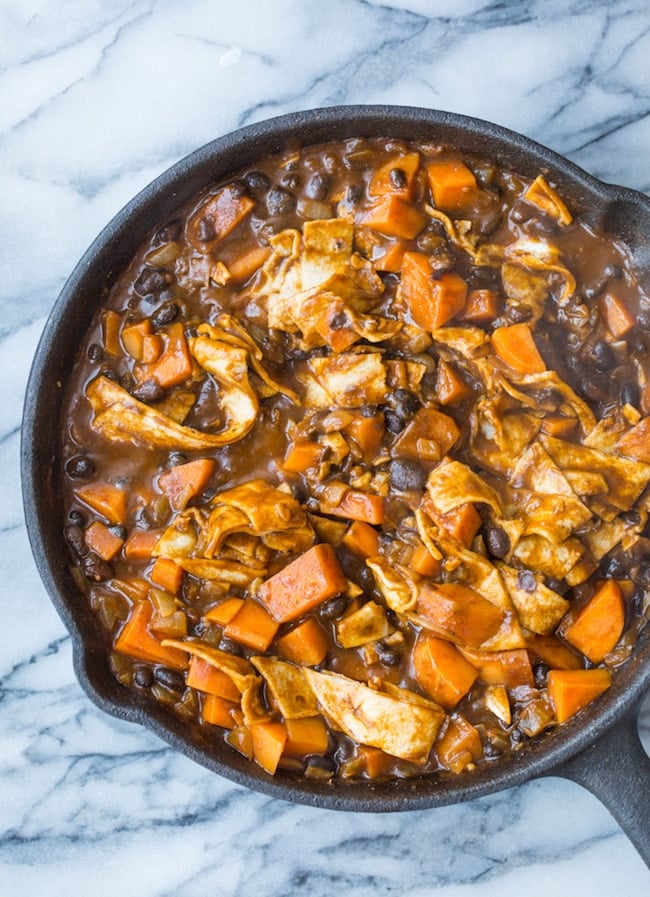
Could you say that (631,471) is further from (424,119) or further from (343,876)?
(343,876)

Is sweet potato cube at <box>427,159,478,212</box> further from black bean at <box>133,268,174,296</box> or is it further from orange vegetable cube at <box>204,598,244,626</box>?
orange vegetable cube at <box>204,598,244,626</box>

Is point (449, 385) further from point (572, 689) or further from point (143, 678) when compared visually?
point (143, 678)

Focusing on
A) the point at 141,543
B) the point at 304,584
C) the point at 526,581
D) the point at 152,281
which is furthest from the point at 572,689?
the point at 152,281

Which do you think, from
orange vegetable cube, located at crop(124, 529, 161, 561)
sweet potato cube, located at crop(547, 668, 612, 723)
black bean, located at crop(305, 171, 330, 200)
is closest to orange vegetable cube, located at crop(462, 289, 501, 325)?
black bean, located at crop(305, 171, 330, 200)

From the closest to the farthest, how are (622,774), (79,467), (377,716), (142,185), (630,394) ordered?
(622,774) < (377,716) < (79,467) < (630,394) < (142,185)

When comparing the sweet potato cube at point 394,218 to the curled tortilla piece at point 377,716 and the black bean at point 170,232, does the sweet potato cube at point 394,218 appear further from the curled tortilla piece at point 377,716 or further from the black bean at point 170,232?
the curled tortilla piece at point 377,716

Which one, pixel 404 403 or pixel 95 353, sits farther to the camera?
pixel 95 353

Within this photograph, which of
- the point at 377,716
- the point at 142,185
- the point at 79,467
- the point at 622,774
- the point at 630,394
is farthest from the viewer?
the point at 142,185
